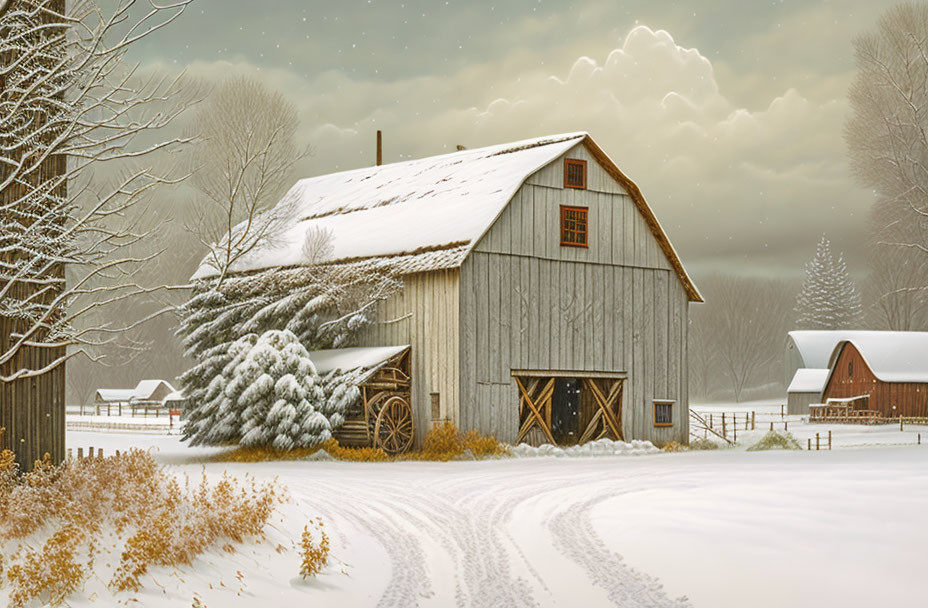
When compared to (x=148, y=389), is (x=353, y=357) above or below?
above

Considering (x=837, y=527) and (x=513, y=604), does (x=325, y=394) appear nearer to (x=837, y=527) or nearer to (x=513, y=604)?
(x=837, y=527)

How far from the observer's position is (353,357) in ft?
102

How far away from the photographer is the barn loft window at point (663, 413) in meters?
33.7

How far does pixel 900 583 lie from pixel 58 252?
365 inches

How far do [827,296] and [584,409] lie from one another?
72253 mm

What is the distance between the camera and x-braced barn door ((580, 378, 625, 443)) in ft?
107

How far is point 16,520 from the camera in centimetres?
1083

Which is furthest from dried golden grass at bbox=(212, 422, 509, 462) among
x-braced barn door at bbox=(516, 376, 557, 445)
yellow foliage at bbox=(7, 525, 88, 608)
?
yellow foliage at bbox=(7, 525, 88, 608)

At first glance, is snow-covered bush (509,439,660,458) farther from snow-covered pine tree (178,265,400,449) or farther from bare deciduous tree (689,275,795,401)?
bare deciduous tree (689,275,795,401)

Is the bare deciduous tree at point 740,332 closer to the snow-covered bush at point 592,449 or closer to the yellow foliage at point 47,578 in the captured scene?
the snow-covered bush at point 592,449

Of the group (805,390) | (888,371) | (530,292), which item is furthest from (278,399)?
(805,390)

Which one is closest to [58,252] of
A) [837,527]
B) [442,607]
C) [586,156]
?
[442,607]

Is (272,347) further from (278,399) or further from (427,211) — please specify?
(427,211)

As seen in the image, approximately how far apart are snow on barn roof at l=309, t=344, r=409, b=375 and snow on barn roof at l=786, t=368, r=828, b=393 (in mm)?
44763
